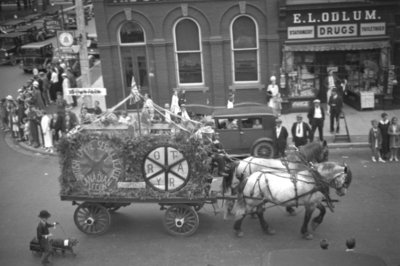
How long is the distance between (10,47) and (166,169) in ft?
99.2

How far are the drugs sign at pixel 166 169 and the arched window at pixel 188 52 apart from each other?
11.0 meters

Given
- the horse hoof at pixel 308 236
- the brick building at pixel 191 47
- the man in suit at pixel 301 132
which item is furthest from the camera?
the brick building at pixel 191 47

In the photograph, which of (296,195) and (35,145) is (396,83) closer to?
(296,195)

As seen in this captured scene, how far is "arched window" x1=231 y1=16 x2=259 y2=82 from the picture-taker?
22.0 metres

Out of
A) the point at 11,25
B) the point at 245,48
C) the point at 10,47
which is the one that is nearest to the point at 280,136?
the point at 245,48

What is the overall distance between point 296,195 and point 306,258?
506 cm

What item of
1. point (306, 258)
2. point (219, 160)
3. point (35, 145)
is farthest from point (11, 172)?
point (306, 258)

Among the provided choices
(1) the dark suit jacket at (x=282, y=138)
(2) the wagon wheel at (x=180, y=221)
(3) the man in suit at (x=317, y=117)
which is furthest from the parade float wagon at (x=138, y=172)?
(3) the man in suit at (x=317, y=117)

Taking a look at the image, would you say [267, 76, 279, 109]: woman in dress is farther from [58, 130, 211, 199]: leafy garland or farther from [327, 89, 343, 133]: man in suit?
[58, 130, 211, 199]: leafy garland

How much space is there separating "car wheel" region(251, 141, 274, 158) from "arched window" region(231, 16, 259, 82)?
618 centimetres

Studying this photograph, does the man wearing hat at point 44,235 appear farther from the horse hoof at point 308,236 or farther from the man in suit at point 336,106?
the man in suit at point 336,106

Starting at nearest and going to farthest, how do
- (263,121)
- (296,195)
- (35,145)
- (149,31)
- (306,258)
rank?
(306,258), (296,195), (263,121), (35,145), (149,31)

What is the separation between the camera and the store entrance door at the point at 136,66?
2261cm

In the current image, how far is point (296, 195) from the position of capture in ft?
38.6
